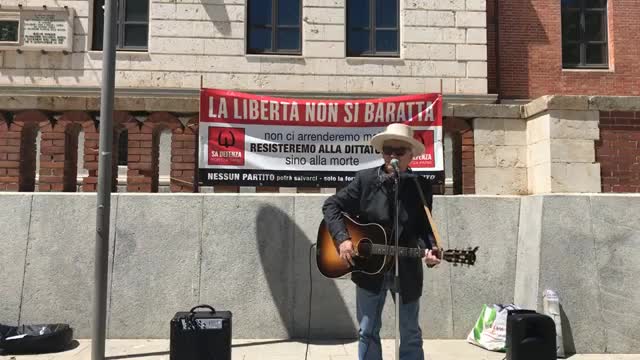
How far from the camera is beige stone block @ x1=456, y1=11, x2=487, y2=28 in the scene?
12891 millimetres

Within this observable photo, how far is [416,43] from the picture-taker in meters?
12.8

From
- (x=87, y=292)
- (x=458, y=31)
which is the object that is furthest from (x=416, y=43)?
(x=87, y=292)

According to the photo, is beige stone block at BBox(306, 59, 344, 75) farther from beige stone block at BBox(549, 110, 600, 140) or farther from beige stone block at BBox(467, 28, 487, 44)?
beige stone block at BBox(549, 110, 600, 140)

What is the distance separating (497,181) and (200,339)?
414cm

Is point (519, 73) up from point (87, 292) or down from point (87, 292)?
up

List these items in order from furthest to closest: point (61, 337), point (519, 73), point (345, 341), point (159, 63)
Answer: point (519, 73), point (159, 63), point (345, 341), point (61, 337)

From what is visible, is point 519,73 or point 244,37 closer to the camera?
point 244,37

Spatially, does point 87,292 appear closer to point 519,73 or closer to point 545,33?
point 519,73

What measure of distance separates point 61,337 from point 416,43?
9.81 m

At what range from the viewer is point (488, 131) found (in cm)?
700

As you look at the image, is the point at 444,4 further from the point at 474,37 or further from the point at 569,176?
the point at 569,176

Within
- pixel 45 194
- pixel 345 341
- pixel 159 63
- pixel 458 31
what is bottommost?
pixel 345 341

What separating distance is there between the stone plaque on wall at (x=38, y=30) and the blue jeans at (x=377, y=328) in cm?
1122

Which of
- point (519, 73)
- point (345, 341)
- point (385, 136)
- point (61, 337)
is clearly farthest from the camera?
point (519, 73)
